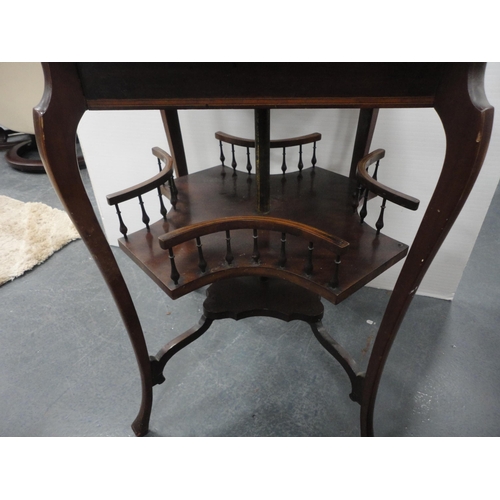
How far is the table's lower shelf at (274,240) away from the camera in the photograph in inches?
24.8

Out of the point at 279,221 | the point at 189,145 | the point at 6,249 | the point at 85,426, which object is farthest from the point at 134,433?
the point at 6,249

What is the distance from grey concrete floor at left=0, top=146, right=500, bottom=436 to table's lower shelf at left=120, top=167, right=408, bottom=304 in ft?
1.53

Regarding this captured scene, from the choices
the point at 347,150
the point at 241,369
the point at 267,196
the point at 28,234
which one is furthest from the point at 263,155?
the point at 28,234

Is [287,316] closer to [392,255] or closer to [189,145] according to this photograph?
[392,255]

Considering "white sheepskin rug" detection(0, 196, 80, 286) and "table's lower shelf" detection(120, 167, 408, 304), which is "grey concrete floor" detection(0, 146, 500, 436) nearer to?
"white sheepskin rug" detection(0, 196, 80, 286)

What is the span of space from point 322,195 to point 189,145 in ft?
1.69

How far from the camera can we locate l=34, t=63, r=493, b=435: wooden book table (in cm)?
40

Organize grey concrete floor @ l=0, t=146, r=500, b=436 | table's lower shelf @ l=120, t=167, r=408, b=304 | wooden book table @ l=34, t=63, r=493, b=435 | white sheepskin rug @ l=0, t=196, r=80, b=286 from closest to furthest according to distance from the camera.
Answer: wooden book table @ l=34, t=63, r=493, b=435
table's lower shelf @ l=120, t=167, r=408, b=304
grey concrete floor @ l=0, t=146, r=500, b=436
white sheepskin rug @ l=0, t=196, r=80, b=286

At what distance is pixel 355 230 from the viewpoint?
0.74 m

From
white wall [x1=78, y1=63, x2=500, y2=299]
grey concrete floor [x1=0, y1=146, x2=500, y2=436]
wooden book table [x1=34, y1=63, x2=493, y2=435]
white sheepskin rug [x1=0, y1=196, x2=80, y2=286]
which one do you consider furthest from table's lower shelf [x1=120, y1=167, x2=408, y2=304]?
white sheepskin rug [x1=0, y1=196, x2=80, y2=286]

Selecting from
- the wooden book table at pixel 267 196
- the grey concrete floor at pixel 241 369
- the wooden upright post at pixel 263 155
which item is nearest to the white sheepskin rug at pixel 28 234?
the grey concrete floor at pixel 241 369

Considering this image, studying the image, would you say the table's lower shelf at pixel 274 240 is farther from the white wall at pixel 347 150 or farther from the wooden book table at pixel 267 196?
the white wall at pixel 347 150

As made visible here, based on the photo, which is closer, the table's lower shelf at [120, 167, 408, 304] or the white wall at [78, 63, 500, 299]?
the table's lower shelf at [120, 167, 408, 304]

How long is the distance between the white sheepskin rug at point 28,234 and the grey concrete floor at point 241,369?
0.12 m
